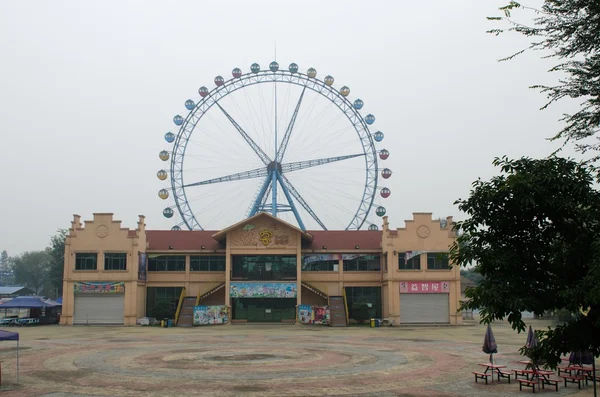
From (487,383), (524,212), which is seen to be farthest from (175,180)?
(524,212)

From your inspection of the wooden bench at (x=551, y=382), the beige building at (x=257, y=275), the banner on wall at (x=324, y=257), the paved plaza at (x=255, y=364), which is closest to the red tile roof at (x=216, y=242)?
the beige building at (x=257, y=275)

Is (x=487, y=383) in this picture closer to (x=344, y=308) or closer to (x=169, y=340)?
(x=169, y=340)

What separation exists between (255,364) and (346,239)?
125 ft

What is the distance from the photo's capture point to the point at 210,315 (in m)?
58.0

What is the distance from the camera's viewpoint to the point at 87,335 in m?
46.2

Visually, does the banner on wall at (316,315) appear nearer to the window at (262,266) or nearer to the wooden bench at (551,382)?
the window at (262,266)

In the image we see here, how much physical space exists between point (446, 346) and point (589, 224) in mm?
26679

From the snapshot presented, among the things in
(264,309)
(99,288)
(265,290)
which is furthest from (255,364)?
(99,288)

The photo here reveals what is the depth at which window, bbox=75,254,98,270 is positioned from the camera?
60312mm

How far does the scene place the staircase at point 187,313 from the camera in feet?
188

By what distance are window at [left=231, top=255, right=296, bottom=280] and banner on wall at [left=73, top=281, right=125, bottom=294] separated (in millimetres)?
10778

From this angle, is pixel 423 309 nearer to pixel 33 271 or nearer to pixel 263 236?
pixel 263 236

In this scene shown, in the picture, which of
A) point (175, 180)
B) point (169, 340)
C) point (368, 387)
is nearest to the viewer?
point (368, 387)

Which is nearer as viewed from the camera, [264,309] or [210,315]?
[210,315]
